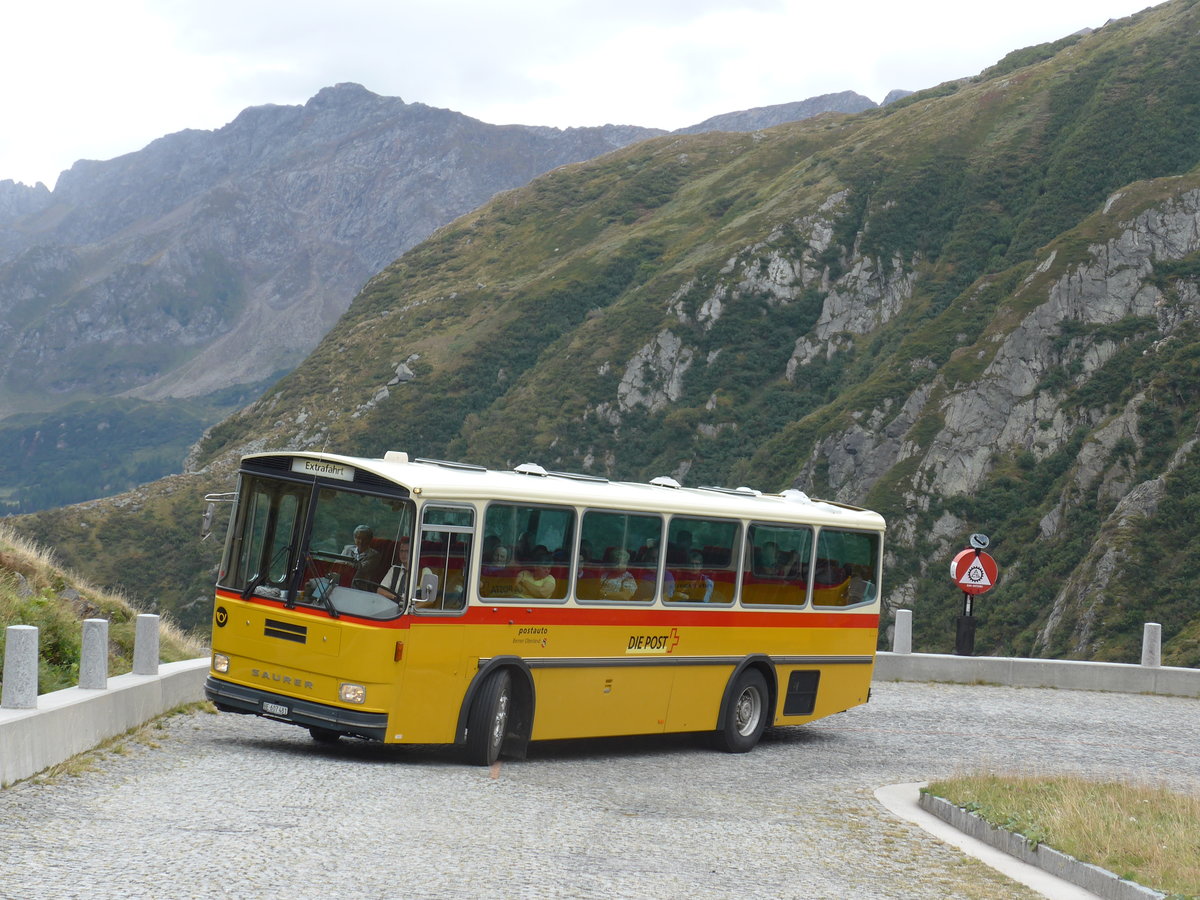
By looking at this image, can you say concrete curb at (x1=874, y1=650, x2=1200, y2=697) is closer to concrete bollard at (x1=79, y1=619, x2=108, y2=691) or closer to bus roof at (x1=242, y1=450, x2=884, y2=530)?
bus roof at (x1=242, y1=450, x2=884, y2=530)

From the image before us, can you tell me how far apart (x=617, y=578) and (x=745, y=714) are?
2.81 meters

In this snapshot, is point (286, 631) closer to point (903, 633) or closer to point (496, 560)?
point (496, 560)

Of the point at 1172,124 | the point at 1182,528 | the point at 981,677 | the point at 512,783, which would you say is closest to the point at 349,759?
the point at 512,783

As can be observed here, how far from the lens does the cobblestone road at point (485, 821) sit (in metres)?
7.82

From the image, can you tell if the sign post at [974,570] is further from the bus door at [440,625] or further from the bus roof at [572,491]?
the bus door at [440,625]

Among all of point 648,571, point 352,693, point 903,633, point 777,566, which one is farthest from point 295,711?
point 903,633

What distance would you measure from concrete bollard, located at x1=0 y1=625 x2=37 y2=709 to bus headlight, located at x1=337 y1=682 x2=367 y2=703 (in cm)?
271

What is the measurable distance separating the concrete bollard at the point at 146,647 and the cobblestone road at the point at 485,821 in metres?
0.59

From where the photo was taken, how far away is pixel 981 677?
2300 cm

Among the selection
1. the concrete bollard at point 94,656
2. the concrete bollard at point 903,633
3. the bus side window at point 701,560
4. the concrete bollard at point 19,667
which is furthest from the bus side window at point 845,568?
the concrete bollard at point 19,667

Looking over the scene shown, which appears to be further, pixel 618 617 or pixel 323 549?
pixel 618 617

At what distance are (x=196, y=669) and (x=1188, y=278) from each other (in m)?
88.4

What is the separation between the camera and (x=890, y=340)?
4798 inches

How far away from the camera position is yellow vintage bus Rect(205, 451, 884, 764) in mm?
12477
